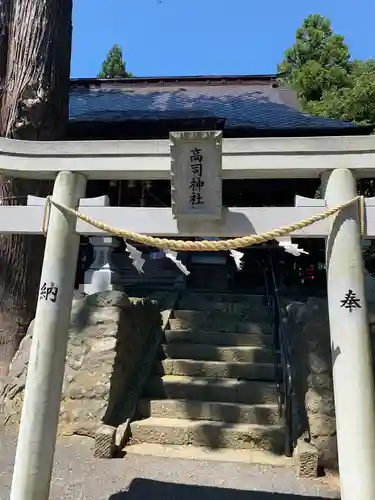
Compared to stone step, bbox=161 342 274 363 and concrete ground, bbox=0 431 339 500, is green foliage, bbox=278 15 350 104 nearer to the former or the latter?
stone step, bbox=161 342 274 363

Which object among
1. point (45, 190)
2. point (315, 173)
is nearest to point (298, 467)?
point (315, 173)

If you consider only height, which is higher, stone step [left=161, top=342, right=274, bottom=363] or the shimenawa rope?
the shimenawa rope

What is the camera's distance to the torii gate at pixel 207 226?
2.84 meters

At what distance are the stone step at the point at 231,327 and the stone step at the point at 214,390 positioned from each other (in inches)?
49.6

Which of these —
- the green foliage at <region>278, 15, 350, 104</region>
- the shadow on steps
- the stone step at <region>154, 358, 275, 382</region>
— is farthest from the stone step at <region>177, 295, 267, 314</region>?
the green foliage at <region>278, 15, 350, 104</region>

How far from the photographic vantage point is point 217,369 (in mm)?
5988

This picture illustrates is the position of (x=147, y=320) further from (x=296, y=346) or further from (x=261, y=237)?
(x=261, y=237)

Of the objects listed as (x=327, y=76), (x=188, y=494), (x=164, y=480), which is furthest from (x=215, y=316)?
(x=327, y=76)

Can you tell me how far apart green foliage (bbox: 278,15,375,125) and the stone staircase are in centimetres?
1105

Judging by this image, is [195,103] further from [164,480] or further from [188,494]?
[188,494]

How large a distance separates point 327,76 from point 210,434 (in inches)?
826

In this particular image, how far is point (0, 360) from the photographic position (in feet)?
18.7

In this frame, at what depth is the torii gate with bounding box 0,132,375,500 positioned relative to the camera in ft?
9.30

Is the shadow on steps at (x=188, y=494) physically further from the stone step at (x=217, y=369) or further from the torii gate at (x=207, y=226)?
the stone step at (x=217, y=369)
